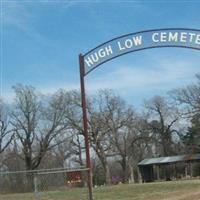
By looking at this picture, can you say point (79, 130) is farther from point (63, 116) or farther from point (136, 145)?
point (136, 145)

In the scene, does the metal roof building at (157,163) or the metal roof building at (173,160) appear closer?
the metal roof building at (173,160)

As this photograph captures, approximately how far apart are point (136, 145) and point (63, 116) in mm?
15815

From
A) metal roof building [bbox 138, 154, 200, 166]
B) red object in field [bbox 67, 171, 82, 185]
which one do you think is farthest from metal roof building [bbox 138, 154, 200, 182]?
red object in field [bbox 67, 171, 82, 185]

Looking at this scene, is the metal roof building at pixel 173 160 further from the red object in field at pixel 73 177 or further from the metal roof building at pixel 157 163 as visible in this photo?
the red object in field at pixel 73 177

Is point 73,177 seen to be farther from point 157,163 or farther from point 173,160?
point 173,160

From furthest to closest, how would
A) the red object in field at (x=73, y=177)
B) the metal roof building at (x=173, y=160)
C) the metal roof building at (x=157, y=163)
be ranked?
1. the metal roof building at (x=157, y=163)
2. the metal roof building at (x=173, y=160)
3. the red object in field at (x=73, y=177)

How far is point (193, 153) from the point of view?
80.8 metres

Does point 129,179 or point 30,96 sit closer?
point 30,96

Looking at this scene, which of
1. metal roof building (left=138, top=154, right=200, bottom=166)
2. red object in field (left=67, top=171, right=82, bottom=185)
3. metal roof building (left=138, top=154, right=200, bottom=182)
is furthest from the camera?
metal roof building (left=138, top=154, right=200, bottom=182)

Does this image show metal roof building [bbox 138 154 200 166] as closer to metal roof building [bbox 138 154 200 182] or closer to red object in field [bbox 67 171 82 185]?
metal roof building [bbox 138 154 200 182]

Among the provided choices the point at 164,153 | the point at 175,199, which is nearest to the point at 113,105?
the point at 164,153

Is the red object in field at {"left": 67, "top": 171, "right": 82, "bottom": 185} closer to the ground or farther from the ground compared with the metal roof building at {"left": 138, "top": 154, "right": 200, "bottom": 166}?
closer to the ground

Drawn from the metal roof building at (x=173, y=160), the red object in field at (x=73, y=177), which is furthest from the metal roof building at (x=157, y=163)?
the red object in field at (x=73, y=177)

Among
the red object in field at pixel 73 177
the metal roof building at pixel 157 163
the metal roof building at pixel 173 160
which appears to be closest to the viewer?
the red object in field at pixel 73 177
